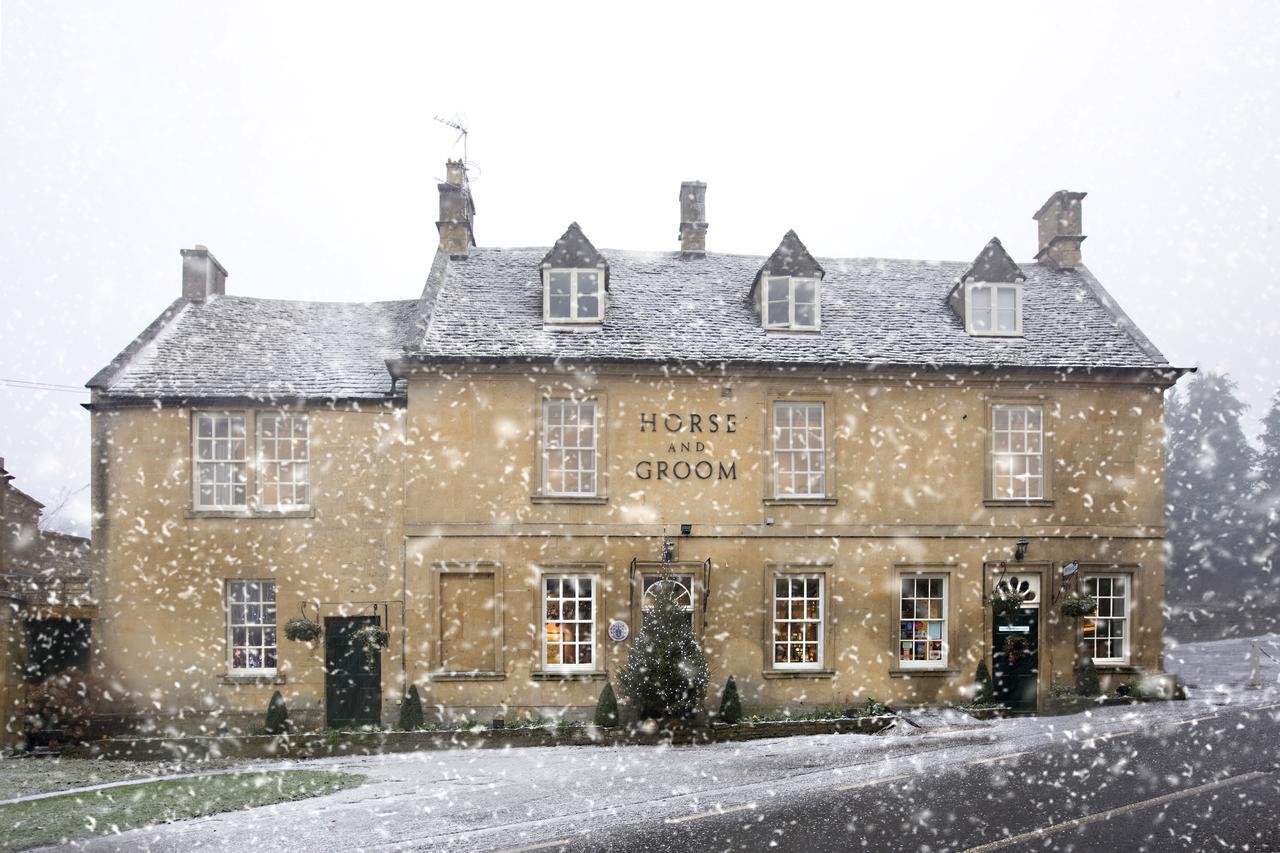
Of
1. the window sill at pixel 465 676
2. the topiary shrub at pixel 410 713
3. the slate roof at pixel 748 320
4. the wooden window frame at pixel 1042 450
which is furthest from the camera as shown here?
the wooden window frame at pixel 1042 450

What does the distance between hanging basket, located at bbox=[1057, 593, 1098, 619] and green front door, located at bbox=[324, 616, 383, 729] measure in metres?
14.0

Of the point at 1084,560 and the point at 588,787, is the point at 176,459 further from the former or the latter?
the point at 1084,560

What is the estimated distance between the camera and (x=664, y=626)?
1812cm

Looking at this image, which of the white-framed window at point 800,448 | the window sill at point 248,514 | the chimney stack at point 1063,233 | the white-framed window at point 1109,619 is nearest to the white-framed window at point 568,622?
the white-framed window at point 800,448

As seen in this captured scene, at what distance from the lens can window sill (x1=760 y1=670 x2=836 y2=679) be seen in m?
19.5

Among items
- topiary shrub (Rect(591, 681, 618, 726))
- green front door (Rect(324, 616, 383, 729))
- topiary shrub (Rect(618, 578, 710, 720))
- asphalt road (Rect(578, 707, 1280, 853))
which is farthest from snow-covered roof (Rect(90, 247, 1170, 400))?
asphalt road (Rect(578, 707, 1280, 853))

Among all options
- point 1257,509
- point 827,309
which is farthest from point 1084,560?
point 1257,509

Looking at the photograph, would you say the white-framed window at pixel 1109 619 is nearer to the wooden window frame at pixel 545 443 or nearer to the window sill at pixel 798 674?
the window sill at pixel 798 674

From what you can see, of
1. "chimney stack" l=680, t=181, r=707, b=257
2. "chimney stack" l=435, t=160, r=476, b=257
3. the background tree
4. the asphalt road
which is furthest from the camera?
the background tree

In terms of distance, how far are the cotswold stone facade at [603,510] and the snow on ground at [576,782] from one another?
8.35 feet

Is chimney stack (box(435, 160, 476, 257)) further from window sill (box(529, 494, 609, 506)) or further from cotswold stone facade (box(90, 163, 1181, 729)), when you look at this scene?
window sill (box(529, 494, 609, 506))

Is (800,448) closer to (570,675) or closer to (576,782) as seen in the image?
(570,675)

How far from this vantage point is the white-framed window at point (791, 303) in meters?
21.0

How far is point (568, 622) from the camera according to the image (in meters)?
19.5
